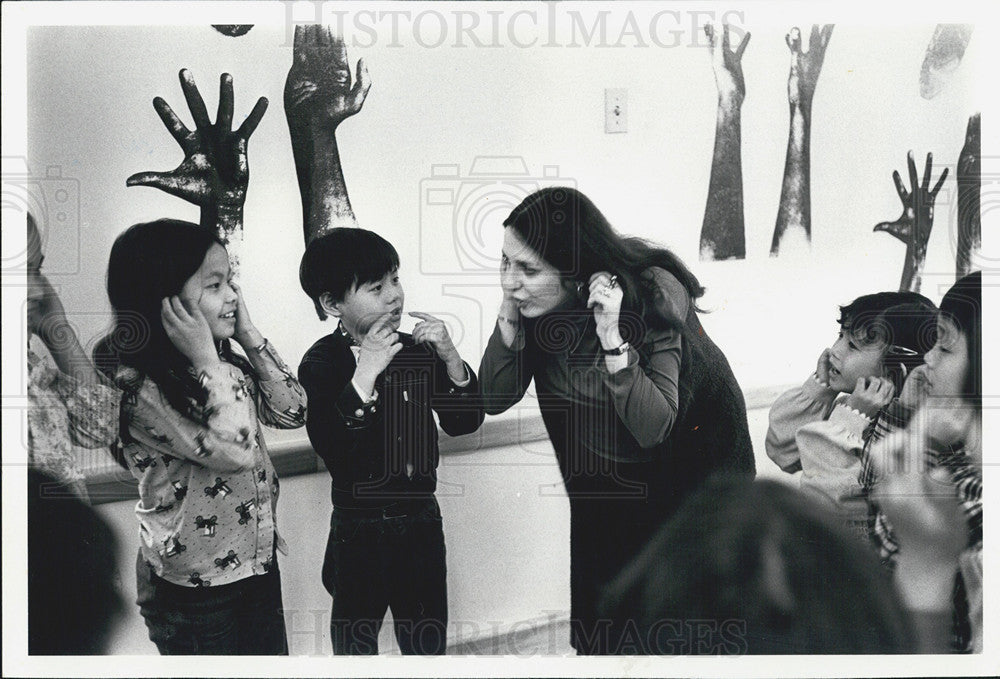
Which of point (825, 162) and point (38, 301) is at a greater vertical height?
point (825, 162)

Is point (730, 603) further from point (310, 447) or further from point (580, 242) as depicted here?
point (310, 447)

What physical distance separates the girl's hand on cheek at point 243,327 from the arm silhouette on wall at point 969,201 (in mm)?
2060

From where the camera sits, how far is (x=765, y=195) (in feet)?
9.91

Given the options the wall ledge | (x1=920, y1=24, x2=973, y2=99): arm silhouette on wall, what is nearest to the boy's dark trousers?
the wall ledge

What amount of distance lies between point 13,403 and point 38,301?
1.00 ft

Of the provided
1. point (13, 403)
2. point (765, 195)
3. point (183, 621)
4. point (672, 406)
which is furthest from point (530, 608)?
point (13, 403)

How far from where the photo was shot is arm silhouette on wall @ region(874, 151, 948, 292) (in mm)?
3033

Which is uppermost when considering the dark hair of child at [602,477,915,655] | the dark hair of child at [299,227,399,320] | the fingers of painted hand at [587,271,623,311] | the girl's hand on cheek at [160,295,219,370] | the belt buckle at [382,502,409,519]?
the dark hair of child at [299,227,399,320]

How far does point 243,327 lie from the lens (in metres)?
2.95

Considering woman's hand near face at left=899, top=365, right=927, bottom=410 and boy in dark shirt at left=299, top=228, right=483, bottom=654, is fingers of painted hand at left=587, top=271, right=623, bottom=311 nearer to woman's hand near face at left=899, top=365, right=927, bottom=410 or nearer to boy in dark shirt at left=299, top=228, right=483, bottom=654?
boy in dark shirt at left=299, top=228, right=483, bottom=654

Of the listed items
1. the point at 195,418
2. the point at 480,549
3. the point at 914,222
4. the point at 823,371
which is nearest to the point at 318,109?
the point at 195,418

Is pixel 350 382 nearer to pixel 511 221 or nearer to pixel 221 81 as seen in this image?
pixel 511 221

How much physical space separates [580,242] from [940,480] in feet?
4.15

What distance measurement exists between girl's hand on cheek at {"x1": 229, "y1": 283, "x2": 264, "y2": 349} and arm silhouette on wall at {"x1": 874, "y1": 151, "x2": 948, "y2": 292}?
1834mm
